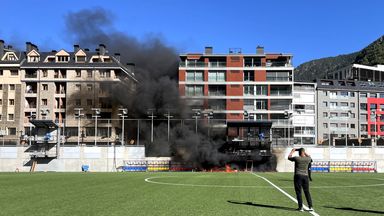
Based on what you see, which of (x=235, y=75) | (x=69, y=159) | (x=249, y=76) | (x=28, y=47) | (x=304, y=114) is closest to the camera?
(x=69, y=159)

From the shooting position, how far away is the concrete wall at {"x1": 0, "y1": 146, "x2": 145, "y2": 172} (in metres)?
89.3

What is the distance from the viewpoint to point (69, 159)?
89.8 metres

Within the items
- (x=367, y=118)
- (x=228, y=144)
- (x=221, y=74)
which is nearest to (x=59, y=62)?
(x=221, y=74)

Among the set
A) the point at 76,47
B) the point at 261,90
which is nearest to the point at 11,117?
the point at 76,47

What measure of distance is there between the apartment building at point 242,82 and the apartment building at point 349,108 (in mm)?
29808

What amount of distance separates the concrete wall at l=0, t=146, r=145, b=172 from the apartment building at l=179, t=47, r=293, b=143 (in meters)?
41.7

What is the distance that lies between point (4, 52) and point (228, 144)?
3137 inches

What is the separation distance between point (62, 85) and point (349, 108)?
9503cm

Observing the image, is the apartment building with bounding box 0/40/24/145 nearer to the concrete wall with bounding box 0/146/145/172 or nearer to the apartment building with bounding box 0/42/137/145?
the apartment building with bounding box 0/42/137/145

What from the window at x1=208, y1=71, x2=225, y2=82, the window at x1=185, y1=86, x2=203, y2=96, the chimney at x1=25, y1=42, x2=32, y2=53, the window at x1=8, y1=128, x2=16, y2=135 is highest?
the chimney at x1=25, y1=42, x2=32, y2=53

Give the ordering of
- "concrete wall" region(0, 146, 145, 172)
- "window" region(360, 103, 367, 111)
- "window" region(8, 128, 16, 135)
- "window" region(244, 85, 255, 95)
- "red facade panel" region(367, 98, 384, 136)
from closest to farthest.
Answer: "concrete wall" region(0, 146, 145, 172), "window" region(8, 128, 16, 135), "window" region(244, 85, 255, 95), "red facade panel" region(367, 98, 384, 136), "window" region(360, 103, 367, 111)

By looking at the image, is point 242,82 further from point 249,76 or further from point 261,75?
point 261,75

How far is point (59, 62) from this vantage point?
5133 inches

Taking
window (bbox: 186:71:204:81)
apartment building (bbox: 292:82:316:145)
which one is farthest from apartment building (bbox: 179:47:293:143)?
apartment building (bbox: 292:82:316:145)
